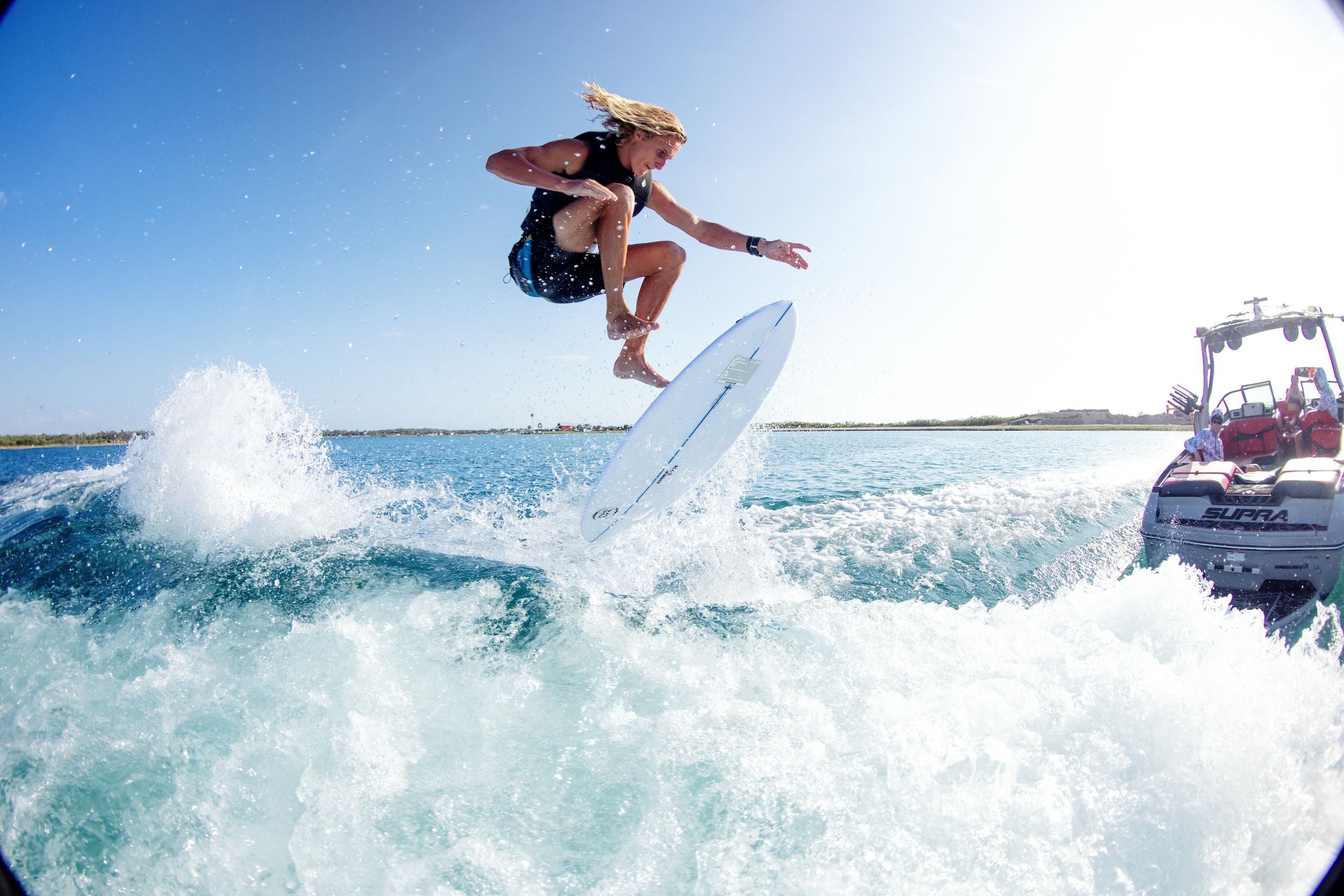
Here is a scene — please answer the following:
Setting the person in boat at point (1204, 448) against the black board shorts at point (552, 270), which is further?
the person in boat at point (1204, 448)

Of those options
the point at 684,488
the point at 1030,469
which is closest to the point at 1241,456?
the point at 684,488

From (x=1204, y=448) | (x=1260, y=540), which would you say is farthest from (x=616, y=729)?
(x=1204, y=448)

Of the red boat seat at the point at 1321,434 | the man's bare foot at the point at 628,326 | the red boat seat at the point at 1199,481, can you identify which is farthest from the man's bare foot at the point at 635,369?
the red boat seat at the point at 1321,434

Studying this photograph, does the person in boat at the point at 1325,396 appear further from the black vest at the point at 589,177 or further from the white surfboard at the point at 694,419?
the black vest at the point at 589,177

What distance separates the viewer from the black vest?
Result: 3.83 metres

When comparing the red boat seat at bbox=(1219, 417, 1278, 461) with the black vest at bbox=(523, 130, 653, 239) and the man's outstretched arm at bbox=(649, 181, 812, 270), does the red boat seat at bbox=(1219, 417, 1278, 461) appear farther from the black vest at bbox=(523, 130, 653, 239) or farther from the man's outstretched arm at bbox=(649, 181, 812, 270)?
the black vest at bbox=(523, 130, 653, 239)

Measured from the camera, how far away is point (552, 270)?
4.18 metres

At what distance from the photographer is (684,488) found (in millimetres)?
5535

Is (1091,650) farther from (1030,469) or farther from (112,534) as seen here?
(1030,469)

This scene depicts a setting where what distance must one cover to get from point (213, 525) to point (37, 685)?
2.50 metres

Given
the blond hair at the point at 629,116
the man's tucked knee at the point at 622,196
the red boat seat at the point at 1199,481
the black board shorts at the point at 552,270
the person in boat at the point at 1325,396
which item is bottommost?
the red boat seat at the point at 1199,481

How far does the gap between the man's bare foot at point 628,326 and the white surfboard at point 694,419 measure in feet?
2.52

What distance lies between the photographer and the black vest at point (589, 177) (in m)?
3.83

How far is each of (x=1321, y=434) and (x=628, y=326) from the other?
30.7ft
